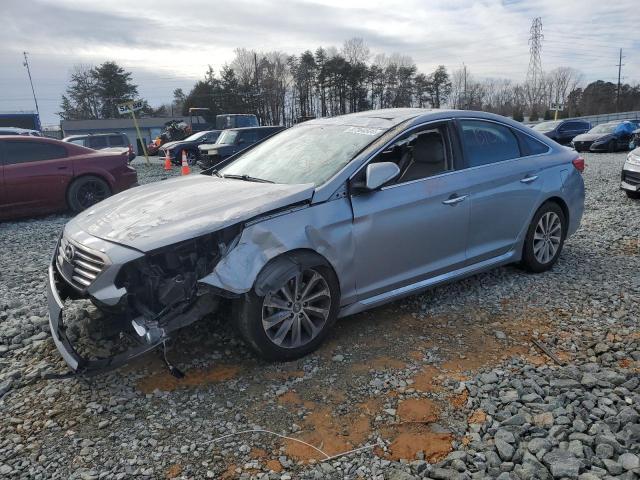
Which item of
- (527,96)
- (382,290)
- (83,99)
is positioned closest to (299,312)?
(382,290)

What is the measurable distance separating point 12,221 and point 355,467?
27.7 ft

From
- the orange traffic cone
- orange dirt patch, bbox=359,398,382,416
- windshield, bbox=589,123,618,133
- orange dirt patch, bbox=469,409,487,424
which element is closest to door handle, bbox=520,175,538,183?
orange dirt patch, bbox=469,409,487,424

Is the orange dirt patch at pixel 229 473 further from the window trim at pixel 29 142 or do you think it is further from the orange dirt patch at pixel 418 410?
the window trim at pixel 29 142

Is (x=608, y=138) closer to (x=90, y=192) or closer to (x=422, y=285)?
(x=90, y=192)

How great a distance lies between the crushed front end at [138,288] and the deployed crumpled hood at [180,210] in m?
0.07

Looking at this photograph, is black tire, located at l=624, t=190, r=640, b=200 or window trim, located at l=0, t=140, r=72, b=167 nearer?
window trim, located at l=0, t=140, r=72, b=167

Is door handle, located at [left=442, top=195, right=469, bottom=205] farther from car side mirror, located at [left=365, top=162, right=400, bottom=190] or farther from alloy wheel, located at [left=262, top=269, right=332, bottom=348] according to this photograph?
alloy wheel, located at [left=262, top=269, right=332, bottom=348]

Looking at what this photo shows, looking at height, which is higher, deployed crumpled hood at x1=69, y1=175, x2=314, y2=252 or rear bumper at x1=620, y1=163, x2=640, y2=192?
deployed crumpled hood at x1=69, y1=175, x2=314, y2=252

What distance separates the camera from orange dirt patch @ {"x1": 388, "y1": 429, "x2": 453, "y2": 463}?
7.88ft

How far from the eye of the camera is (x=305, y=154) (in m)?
3.90

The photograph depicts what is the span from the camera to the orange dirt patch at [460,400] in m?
Result: 2.78

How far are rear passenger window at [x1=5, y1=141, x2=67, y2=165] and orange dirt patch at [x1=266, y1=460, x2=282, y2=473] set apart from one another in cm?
786

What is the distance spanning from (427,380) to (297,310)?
93cm

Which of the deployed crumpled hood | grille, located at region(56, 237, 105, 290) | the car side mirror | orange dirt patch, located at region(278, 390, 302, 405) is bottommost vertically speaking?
orange dirt patch, located at region(278, 390, 302, 405)
